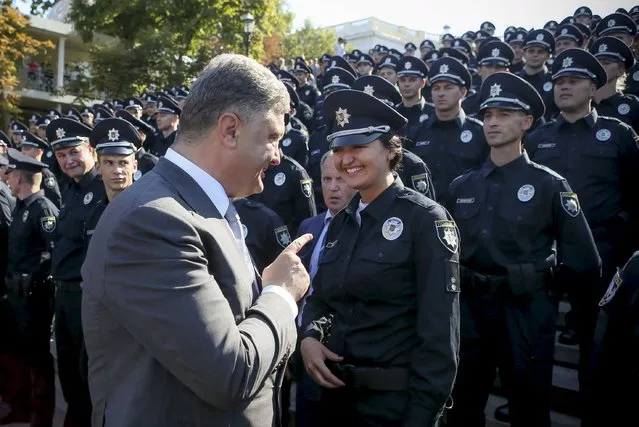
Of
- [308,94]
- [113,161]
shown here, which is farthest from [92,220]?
[308,94]

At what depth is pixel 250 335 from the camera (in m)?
1.52

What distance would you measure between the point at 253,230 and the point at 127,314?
2.73 m

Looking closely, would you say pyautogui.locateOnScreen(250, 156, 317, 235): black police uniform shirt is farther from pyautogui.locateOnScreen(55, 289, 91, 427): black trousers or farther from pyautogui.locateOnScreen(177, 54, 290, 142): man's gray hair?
pyautogui.locateOnScreen(177, 54, 290, 142): man's gray hair

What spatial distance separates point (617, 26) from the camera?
30.5 feet

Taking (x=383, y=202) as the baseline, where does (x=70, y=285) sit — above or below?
below

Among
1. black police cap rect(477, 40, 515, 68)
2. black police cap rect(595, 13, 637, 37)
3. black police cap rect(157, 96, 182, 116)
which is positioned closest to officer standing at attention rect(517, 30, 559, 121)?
black police cap rect(477, 40, 515, 68)

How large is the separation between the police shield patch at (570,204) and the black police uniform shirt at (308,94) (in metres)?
9.27

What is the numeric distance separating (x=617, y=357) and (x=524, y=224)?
1.62 metres

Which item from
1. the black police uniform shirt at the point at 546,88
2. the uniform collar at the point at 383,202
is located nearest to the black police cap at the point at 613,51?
the black police uniform shirt at the point at 546,88

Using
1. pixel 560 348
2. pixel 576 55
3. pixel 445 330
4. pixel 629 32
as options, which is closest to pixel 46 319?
pixel 445 330

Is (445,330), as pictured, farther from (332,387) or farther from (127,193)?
(127,193)

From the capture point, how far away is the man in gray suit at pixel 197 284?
1.40 m

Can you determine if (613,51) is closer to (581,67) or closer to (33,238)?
(581,67)

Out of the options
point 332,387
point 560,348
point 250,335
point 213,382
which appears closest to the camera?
point 213,382
